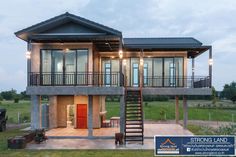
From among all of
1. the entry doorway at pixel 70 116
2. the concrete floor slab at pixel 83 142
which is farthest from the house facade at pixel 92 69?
the entry doorway at pixel 70 116

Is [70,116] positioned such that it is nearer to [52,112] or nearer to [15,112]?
[52,112]

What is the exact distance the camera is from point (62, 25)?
20.5 meters

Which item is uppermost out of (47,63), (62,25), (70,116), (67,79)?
(62,25)

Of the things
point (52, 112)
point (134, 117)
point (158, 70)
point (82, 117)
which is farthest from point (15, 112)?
point (134, 117)

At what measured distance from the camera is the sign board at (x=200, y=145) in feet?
→ 33.9

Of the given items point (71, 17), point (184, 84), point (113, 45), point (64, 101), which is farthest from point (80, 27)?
point (184, 84)

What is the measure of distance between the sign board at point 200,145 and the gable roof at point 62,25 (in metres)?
9.92

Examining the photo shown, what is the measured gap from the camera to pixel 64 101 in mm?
25797

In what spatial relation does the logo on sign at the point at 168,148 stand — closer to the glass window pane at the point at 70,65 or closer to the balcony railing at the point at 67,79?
Answer: the balcony railing at the point at 67,79

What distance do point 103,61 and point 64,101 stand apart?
475cm

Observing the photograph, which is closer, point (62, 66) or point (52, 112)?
point (62, 66)

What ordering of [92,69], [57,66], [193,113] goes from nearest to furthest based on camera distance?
[92,69] < [57,66] < [193,113]

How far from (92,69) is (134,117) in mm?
4542

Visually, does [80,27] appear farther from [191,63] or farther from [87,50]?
[191,63]
